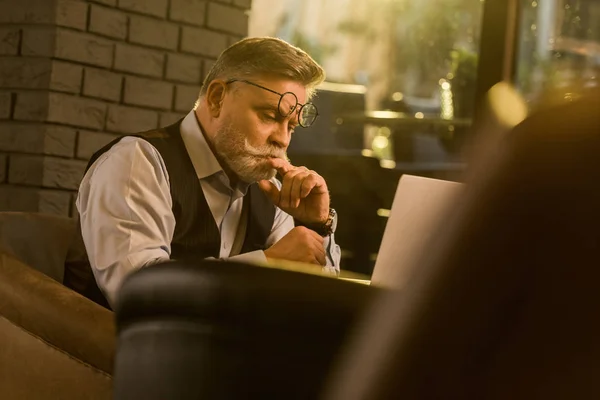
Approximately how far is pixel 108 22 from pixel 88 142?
0.34 metres

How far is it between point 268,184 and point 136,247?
42 centimetres

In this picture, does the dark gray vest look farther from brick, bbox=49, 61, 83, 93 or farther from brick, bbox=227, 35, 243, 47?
brick, bbox=227, 35, 243, 47

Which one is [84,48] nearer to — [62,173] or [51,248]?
[62,173]

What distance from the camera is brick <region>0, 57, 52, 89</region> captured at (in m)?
2.70

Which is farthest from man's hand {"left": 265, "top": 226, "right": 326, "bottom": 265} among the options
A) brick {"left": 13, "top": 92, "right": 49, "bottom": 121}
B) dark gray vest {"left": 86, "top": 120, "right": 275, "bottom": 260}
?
brick {"left": 13, "top": 92, "right": 49, "bottom": 121}

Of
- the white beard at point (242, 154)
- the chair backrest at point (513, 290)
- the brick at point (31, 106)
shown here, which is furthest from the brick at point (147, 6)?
the chair backrest at point (513, 290)

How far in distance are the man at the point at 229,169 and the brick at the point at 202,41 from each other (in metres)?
0.75

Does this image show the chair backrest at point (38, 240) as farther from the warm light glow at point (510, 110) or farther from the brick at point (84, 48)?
the warm light glow at point (510, 110)

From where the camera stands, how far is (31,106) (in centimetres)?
272

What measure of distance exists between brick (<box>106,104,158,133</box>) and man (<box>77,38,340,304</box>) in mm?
641

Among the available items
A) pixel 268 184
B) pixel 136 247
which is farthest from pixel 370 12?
pixel 136 247

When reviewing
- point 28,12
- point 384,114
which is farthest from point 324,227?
point 384,114

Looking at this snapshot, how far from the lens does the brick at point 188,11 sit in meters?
2.97

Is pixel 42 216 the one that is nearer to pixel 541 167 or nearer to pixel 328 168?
pixel 541 167
